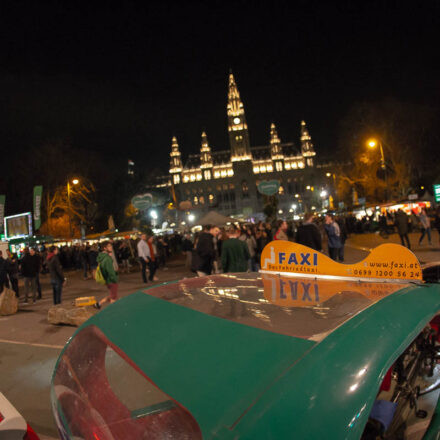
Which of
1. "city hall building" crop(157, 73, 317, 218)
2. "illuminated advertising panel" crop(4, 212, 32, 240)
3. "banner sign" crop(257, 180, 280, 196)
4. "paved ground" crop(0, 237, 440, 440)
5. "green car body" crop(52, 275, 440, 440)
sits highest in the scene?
"city hall building" crop(157, 73, 317, 218)

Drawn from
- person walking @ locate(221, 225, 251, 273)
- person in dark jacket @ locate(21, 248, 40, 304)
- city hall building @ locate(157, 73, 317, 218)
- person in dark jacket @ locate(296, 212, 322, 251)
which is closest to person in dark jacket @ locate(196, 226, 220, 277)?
person walking @ locate(221, 225, 251, 273)

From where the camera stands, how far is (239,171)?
11838 centimetres

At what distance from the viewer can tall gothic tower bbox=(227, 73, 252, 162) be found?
12094cm

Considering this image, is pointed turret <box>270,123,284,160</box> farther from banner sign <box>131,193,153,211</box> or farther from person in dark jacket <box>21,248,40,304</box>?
person in dark jacket <box>21,248,40,304</box>

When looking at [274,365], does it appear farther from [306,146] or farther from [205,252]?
[306,146]

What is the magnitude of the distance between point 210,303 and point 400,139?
36402 millimetres

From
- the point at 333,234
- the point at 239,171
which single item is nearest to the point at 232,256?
the point at 333,234

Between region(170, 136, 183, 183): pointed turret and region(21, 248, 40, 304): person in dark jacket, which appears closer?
region(21, 248, 40, 304): person in dark jacket

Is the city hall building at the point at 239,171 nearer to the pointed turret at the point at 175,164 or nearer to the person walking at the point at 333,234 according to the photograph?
the pointed turret at the point at 175,164

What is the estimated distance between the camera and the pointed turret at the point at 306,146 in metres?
121

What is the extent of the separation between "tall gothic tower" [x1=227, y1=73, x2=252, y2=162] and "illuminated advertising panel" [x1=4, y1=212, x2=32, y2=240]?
9792 cm

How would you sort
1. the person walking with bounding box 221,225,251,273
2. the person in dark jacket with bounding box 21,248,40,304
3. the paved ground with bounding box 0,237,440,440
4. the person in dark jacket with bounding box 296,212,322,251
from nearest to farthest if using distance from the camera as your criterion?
1. the paved ground with bounding box 0,237,440,440
2. the person walking with bounding box 221,225,251,273
3. the person in dark jacket with bounding box 296,212,322,251
4. the person in dark jacket with bounding box 21,248,40,304

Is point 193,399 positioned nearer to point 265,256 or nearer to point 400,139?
point 265,256

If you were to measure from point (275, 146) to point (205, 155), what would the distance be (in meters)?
25.6
